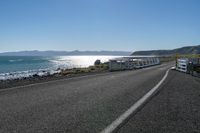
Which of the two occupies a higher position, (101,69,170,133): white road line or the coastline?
(101,69,170,133): white road line

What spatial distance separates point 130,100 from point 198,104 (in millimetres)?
1872

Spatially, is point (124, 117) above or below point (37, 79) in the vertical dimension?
above

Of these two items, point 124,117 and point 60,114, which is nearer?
point 124,117

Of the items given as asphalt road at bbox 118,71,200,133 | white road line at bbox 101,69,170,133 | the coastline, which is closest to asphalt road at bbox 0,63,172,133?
white road line at bbox 101,69,170,133

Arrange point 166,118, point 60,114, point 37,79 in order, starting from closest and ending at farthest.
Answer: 1. point 166,118
2. point 60,114
3. point 37,79

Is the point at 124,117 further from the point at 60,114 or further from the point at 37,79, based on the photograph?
the point at 37,79

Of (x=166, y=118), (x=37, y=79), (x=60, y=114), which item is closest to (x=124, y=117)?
(x=166, y=118)

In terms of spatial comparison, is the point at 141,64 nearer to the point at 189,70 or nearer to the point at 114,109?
the point at 189,70

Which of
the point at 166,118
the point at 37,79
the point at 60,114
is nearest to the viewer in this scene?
the point at 166,118

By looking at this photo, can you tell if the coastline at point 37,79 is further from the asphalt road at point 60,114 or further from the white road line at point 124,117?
the white road line at point 124,117

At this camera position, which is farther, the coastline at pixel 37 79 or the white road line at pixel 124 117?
the coastline at pixel 37 79

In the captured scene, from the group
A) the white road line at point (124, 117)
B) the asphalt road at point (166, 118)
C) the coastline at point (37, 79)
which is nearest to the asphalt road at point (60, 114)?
the white road line at point (124, 117)

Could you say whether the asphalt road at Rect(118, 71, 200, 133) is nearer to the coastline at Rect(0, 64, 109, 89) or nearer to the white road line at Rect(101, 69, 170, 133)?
the white road line at Rect(101, 69, 170, 133)

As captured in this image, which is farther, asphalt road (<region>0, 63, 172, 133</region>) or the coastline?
the coastline
